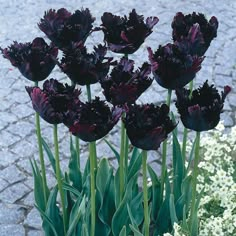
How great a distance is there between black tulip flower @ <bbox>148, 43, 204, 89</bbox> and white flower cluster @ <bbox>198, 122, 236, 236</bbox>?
56 centimetres

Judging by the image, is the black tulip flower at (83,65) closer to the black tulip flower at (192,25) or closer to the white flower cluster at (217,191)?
the black tulip flower at (192,25)

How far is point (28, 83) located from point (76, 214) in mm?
2569

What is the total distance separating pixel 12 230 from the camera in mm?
3639

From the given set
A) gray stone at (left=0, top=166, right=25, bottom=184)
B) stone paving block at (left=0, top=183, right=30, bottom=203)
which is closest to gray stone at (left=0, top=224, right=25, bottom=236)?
stone paving block at (left=0, top=183, right=30, bottom=203)

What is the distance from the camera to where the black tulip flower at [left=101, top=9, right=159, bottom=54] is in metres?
2.70

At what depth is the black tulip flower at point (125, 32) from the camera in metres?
2.70

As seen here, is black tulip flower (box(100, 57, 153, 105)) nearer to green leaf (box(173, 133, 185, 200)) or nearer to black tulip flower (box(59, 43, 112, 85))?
black tulip flower (box(59, 43, 112, 85))

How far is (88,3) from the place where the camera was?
6707 mm

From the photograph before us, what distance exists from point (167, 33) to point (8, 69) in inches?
64.6

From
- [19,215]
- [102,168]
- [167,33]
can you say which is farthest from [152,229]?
[167,33]

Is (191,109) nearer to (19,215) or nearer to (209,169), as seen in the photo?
(209,169)

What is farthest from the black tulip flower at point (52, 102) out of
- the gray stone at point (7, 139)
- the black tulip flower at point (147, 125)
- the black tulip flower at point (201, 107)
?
the gray stone at point (7, 139)

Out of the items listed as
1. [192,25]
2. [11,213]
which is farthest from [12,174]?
[192,25]

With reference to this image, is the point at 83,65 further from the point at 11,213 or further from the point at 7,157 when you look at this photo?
the point at 7,157
